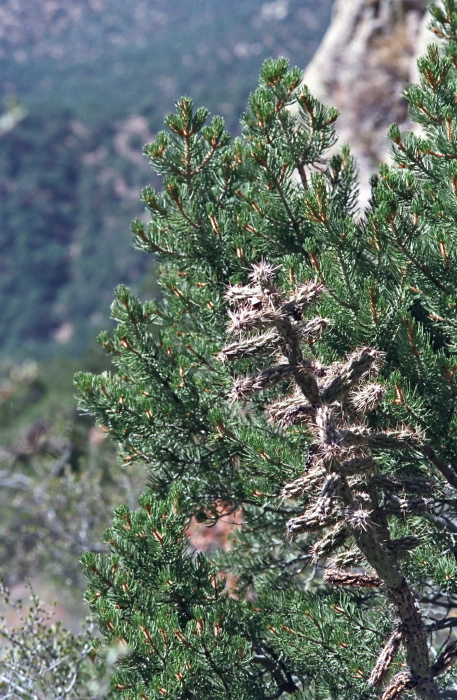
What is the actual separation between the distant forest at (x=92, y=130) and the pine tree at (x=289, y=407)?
69865mm

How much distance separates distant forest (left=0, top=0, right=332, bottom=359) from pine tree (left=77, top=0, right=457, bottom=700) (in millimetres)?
69865

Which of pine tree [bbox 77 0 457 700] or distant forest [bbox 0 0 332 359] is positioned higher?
distant forest [bbox 0 0 332 359]

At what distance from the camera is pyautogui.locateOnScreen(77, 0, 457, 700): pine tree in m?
4.42

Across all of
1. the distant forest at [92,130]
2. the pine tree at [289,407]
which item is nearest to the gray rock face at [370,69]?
the pine tree at [289,407]

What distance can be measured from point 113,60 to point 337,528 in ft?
456

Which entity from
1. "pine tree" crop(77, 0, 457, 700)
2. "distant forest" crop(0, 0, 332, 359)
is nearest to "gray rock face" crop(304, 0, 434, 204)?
"pine tree" crop(77, 0, 457, 700)

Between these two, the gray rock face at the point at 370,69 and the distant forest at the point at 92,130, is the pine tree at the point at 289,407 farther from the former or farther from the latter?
the distant forest at the point at 92,130

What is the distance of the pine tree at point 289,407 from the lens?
14.5 feet

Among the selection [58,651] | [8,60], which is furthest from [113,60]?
[58,651]

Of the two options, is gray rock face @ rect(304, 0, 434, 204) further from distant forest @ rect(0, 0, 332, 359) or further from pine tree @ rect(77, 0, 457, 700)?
distant forest @ rect(0, 0, 332, 359)

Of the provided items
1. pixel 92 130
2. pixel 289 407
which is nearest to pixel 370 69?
pixel 289 407

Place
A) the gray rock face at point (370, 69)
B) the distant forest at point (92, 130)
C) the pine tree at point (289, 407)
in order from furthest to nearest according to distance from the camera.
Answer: the distant forest at point (92, 130), the gray rock face at point (370, 69), the pine tree at point (289, 407)

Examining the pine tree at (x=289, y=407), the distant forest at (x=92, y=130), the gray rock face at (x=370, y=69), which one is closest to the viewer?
the pine tree at (x=289, y=407)

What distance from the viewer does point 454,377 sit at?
4.73 m
